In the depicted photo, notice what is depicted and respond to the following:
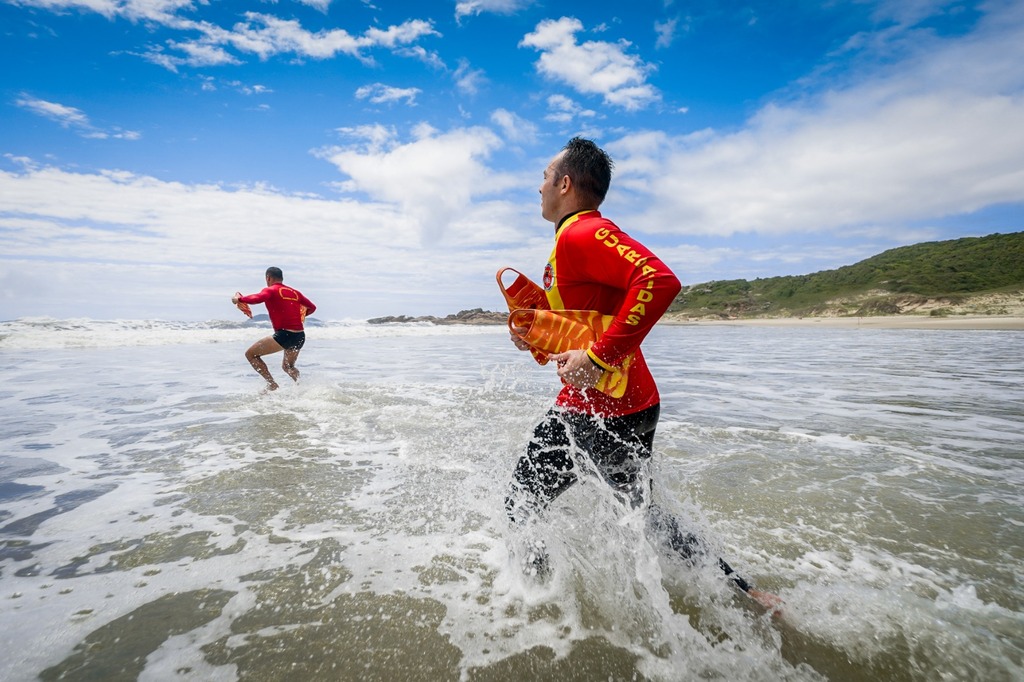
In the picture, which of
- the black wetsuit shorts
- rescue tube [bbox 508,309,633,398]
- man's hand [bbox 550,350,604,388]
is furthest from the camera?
the black wetsuit shorts

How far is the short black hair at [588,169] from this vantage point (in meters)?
2.35

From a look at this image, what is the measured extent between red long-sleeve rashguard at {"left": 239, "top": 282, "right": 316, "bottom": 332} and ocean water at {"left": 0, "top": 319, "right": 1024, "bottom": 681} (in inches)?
114

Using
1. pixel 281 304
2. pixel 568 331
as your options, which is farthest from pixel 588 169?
pixel 281 304

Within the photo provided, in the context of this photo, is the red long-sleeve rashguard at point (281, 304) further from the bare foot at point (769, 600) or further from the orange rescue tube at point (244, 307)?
the bare foot at point (769, 600)

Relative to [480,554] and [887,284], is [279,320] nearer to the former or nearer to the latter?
[480,554]

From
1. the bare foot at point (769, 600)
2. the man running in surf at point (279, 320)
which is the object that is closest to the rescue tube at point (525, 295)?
the bare foot at point (769, 600)

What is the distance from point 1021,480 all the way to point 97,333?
102 ft

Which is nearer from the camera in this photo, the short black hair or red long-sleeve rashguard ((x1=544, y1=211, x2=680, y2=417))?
red long-sleeve rashguard ((x1=544, y1=211, x2=680, y2=417))

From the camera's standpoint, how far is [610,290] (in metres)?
2.26

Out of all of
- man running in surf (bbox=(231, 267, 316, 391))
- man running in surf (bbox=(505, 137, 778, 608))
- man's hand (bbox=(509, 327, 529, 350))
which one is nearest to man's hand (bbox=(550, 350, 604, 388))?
man running in surf (bbox=(505, 137, 778, 608))

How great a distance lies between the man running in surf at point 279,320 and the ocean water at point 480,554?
8.03 ft

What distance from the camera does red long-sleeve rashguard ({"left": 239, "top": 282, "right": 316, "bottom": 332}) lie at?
8828mm

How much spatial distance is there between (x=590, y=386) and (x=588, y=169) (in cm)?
105

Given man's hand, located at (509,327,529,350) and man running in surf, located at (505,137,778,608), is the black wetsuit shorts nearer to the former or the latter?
man running in surf, located at (505,137,778,608)
